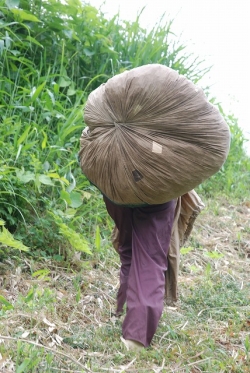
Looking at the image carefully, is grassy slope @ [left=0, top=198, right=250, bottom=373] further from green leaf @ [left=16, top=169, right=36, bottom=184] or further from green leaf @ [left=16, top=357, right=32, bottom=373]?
green leaf @ [left=16, top=169, right=36, bottom=184]

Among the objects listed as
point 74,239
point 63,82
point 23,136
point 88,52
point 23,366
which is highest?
point 88,52

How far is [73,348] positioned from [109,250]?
4.09 ft

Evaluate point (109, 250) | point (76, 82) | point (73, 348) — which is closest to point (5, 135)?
point (109, 250)

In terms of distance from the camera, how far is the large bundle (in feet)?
8.86

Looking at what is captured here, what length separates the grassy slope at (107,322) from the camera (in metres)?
2.72

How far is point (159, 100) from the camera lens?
2693mm

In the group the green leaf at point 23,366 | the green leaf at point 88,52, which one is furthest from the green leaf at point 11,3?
the green leaf at point 23,366

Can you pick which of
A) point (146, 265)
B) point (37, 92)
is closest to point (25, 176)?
point (37, 92)

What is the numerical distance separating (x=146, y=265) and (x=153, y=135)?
63 cm

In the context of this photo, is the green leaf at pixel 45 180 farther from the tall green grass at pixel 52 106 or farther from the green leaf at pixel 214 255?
the green leaf at pixel 214 255

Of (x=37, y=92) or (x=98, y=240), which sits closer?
(x=98, y=240)

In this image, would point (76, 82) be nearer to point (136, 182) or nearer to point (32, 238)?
point (32, 238)

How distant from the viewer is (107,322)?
130 inches

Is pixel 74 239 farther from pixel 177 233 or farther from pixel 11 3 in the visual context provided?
pixel 11 3
